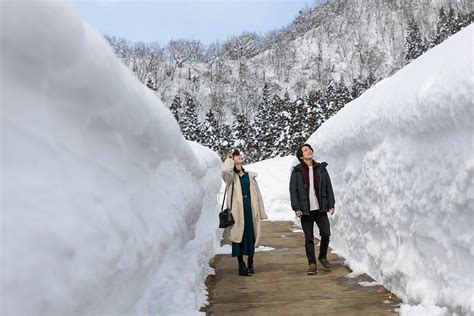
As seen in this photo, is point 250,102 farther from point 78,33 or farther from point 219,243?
point 78,33

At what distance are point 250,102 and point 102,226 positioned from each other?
99539mm

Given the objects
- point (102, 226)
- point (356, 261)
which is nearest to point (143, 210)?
point (102, 226)

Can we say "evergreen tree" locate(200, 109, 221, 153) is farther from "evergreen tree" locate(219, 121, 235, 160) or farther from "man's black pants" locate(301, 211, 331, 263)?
"man's black pants" locate(301, 211, 331, 263)

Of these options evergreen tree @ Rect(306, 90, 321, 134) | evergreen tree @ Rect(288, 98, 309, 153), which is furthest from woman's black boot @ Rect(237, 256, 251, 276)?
evergreen tree @ Rect(306, 90, 321, 134)

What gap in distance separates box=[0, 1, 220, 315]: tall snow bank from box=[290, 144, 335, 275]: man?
378 centimetres

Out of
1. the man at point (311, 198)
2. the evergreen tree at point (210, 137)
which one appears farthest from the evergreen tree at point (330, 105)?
the man at point (311, 198)

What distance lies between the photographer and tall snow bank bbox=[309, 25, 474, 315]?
356 cm

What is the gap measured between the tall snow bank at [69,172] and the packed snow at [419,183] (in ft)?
7.66

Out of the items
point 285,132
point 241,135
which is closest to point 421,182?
point 285,132

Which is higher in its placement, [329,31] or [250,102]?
[329,31]

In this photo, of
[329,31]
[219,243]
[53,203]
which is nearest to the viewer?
[53,203]

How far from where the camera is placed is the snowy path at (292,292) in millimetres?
4895

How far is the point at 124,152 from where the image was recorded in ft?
8.58

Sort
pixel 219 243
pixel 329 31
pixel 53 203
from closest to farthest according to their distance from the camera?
pixel 53 203
pixel 219 243
pixel 329 31
